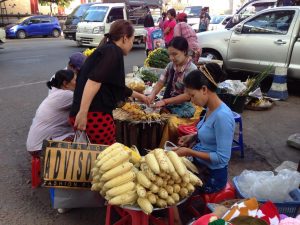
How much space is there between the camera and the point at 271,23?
800 cm

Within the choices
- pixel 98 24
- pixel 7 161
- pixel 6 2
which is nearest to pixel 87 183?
pixel 7 161

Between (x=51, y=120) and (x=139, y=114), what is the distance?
42.0 inches

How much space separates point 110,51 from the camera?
284 cm

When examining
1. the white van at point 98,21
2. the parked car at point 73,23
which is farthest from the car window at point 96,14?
the parked car at point 73,23

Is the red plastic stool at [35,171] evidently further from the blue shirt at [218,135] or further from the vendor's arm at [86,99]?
the blue shirt at [218,135]

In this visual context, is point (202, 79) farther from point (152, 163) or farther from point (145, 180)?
point (145, 180)

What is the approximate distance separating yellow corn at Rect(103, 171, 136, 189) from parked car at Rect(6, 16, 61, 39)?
72.0ft

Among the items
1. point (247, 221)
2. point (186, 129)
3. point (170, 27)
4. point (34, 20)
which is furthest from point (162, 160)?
point (34, 20)

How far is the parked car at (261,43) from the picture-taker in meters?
7.57

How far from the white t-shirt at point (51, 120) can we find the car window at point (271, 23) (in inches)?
232

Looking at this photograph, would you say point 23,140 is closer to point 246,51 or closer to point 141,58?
point 246,51

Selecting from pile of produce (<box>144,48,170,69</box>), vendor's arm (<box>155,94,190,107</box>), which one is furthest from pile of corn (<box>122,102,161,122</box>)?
pile of produce (<box>144,48,170,69</box>)

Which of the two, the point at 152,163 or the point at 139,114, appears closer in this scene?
the point at 152,163

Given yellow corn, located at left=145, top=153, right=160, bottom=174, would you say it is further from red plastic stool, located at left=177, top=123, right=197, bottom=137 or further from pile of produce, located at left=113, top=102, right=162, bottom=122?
pile of produce, located at left=113, top=102, right=162, bottom=122
